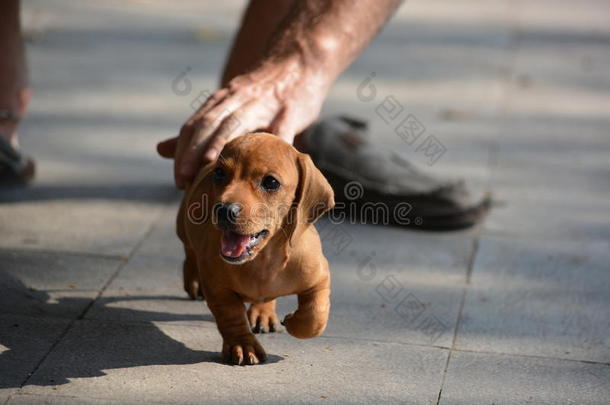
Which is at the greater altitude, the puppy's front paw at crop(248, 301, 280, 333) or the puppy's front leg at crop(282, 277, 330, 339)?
the puppy's front leg at crop(282, 277, 330, 339)

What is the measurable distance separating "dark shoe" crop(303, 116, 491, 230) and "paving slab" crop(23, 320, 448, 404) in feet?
4.02

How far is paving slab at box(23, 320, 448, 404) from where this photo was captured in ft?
9.39

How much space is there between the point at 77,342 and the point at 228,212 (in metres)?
0.88

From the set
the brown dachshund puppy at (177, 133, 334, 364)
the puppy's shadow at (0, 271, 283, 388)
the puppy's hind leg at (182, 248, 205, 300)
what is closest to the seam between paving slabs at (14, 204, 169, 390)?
the puppy's shadow at (0, 271, 283, 388)

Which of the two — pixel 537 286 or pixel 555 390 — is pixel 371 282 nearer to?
pixel 537 286

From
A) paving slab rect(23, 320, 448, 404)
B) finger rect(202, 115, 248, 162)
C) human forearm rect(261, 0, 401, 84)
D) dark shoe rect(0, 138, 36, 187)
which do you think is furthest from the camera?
dark shoe rect(0, 138, 36, 187)

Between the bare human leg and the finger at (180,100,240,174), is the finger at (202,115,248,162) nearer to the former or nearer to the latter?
the finger at (180,100,240,174)

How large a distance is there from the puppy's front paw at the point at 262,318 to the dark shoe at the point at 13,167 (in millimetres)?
1775

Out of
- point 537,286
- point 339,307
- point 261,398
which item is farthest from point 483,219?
point 261,398

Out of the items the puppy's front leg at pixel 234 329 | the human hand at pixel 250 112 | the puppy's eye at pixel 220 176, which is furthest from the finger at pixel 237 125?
the puppy's front leg at pixel 234 329

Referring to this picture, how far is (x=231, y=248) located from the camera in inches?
107

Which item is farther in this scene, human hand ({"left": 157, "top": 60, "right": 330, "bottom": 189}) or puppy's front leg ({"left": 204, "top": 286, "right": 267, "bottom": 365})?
human hand ({"left": 157, "top": 60, "right": 330, "bottom": 189})

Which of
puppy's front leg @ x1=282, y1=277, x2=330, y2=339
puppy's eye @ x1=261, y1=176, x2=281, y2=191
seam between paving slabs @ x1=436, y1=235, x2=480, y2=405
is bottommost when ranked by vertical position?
seam between paving slabs @ x1=436, y1=235, x2=480, y2=405

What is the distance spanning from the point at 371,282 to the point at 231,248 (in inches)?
46.3
